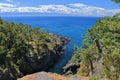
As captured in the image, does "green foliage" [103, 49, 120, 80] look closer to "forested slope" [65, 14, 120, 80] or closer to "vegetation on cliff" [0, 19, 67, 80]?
"forested slope" [65, 14, 120, 80]

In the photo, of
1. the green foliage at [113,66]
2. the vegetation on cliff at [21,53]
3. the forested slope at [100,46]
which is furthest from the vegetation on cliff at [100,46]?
the green foliage at [113,66]

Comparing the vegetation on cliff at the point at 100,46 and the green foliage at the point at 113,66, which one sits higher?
the green foliage at the point at 113,66

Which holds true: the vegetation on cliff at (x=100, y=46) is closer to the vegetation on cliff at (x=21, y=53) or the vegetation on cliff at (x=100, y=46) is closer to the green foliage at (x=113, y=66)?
the vegetation on cliff at (x=21, y=53)

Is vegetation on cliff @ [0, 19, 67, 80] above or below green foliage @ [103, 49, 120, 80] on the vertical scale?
below

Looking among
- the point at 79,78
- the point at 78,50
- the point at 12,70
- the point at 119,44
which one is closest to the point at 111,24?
the point at 119,44

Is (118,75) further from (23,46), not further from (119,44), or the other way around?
(23,46)

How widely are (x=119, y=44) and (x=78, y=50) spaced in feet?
88.5

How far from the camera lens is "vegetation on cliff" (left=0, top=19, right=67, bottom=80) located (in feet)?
237

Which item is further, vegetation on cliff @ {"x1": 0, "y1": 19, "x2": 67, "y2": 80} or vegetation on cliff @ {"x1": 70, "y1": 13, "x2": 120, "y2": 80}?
vegetation on cliff @ {"x1": 0, "y1": 19, "x2": 67, "y2": 80}

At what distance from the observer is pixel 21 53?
79.8 metres

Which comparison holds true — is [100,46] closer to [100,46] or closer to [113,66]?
[100,46]

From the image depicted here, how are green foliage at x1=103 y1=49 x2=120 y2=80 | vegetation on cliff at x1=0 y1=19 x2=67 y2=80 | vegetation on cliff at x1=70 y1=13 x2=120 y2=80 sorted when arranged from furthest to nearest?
vegetation on cliff at x1=0 y1=19 x2=67 y2=80, vegetation on cliff at x1=70 y1=13 x2=120 y2=80, green foliage at x1=103 y1=49 x2=120 y2=80

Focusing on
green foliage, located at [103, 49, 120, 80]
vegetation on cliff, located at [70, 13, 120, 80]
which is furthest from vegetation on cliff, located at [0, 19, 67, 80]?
green foliage, located at [103, 49, 120, 80]

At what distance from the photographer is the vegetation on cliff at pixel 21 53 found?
237ft
